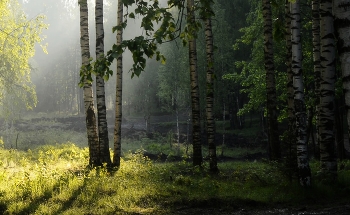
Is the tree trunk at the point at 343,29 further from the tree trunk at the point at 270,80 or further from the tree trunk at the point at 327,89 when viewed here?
the tree trunk at the point at 270,80

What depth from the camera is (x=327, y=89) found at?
26.1ft

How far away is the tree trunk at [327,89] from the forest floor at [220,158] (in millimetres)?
1683

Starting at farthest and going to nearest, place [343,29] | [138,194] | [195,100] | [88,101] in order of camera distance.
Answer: [195,100] < [88,101] < [138,194] < [343,29]

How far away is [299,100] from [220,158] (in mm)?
16683

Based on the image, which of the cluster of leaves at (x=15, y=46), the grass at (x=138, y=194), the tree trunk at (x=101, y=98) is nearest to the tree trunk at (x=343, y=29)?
the grass at (x=138, y=194)

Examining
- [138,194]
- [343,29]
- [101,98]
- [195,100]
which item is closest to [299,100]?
[138,194]

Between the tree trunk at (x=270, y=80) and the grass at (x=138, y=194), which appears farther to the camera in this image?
the tree trunk at (x=270, y=80)

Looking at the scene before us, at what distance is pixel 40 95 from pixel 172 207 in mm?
62500

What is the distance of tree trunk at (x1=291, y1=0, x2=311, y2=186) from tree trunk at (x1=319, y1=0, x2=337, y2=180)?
0.54m

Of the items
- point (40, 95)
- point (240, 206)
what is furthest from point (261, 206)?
point (40, 95)

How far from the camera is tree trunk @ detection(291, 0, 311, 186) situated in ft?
27.9

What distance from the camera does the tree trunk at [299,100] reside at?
8.49m

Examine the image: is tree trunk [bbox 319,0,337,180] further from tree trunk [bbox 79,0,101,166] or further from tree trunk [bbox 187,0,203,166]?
tree trunk [bbox 79,0,101,166]

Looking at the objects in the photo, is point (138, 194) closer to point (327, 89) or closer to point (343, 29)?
point (327, 89)
